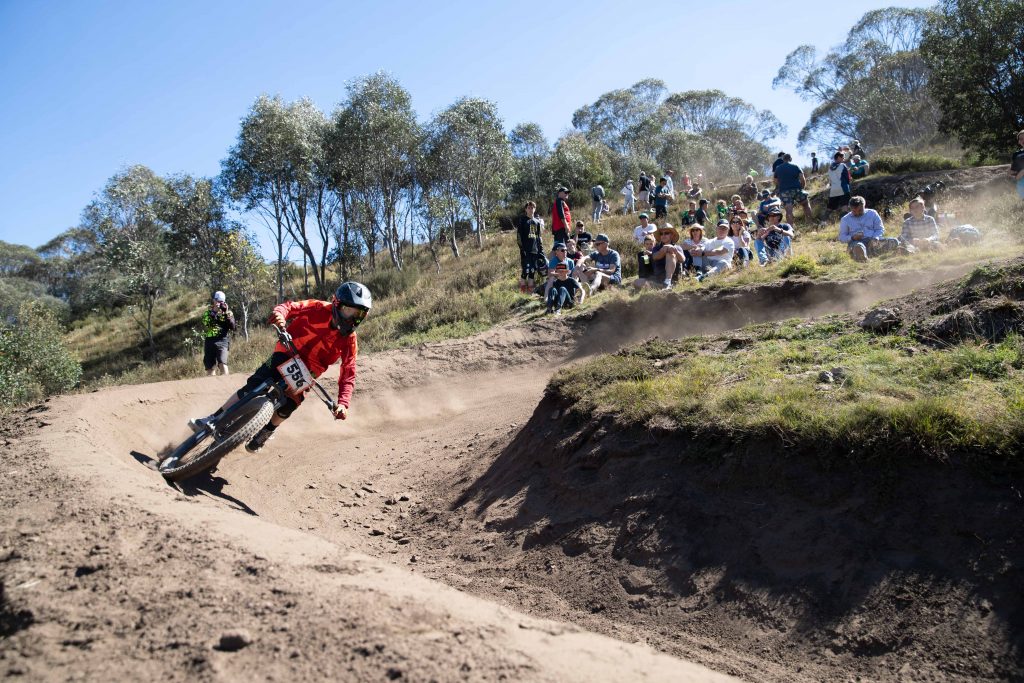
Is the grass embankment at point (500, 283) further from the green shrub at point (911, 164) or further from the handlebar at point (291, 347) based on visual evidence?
the handlebar at point (291, 347)

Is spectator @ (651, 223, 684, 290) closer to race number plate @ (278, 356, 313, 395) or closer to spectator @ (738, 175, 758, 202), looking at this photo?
race number plate @ (278, 356, 313, 395)

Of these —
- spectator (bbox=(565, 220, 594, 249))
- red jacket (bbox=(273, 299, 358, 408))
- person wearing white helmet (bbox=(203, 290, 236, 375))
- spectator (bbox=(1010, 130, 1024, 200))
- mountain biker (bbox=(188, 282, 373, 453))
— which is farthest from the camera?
spectator (bbox=(565, 220, 594, 249))

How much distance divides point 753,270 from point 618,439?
8.21 m

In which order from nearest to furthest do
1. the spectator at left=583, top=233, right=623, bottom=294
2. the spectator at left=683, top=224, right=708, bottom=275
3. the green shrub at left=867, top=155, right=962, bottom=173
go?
the spectator at left=683, top=224, right=708, bottom=275, the spectator at left=583, top=233, right=623, bottom=294, the green shrub at left=867, top=155, right=962, bottom=173

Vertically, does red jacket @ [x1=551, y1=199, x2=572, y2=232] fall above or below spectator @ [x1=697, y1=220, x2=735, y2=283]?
above

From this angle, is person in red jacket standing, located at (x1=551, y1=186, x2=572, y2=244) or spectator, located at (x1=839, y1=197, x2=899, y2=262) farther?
person in red jacket standing, located at (x1=551, y1=186, x2=572, y2=244)

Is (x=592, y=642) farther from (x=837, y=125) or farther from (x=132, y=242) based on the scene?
(x=837, y=125)

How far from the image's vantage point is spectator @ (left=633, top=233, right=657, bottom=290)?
14.9 m

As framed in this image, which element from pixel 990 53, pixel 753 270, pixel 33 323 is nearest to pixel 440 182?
pixel 33 323

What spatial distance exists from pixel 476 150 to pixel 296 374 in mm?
36357

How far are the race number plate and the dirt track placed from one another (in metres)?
1.44

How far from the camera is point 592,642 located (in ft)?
13.1

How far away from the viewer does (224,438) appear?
730 cm

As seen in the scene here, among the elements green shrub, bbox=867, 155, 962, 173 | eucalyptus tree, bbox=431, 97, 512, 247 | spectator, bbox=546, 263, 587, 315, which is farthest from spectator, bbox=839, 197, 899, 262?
eucalyptus tree, bbox=431, 97, 512, 247
